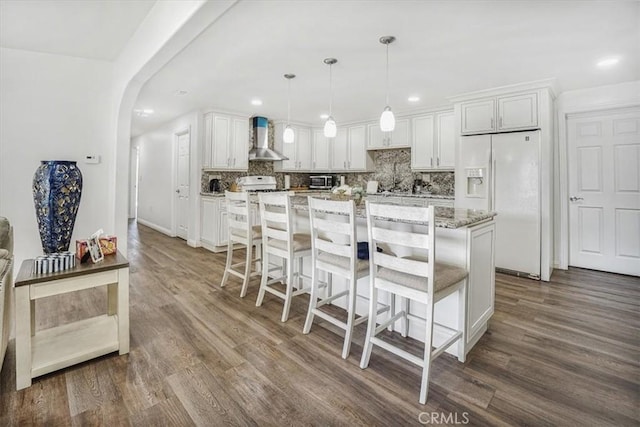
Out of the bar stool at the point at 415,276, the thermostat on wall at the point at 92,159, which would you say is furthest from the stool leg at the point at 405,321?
the thermostat on wall at the point at 92,159

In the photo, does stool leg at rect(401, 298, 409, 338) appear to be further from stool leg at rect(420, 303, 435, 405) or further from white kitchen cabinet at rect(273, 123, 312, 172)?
white kitchen cabinet at rect(273, 123, 312, 172)

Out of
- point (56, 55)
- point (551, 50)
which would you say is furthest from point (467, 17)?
point (56, 55)

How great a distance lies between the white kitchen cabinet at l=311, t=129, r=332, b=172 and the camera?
250 inches

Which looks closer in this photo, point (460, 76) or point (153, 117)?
point (460, 76)

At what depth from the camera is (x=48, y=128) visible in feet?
10.6

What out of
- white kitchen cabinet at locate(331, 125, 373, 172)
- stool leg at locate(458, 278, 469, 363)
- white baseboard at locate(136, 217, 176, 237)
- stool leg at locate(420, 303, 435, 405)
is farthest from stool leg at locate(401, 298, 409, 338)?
white baseboard at locate(136, 217, 176, 237)

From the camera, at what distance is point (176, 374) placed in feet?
5.78

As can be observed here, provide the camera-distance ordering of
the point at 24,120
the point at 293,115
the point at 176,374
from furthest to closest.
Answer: the point at 293,115 < the point at 24,120 < the point at 176,374

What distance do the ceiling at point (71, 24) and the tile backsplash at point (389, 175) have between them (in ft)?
8.13

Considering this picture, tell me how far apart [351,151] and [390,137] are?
2.91 feet

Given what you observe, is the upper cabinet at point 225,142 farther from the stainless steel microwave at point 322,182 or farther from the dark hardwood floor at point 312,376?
the dark hardwood floor at point 312,376

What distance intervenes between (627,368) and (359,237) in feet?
6.07

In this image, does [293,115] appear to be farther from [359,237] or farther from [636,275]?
[636,275]

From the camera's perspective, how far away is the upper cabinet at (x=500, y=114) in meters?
3.59
